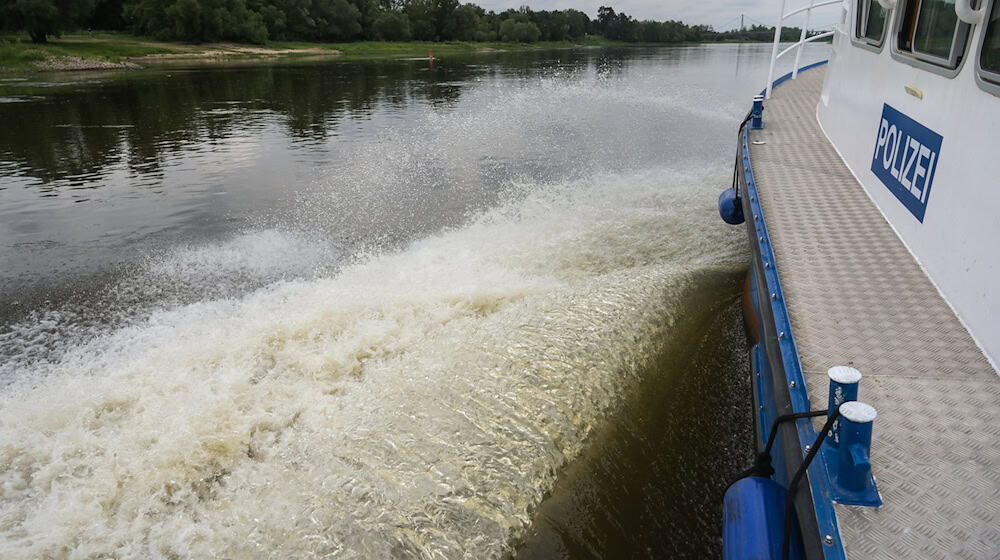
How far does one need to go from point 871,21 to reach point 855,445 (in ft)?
16.1

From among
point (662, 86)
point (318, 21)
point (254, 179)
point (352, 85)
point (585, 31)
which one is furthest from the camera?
point (585, 31)

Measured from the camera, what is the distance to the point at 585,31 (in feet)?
451

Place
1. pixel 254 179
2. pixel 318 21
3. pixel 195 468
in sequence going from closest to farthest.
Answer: pixel 195 468 → pixel 254 179 → pixel 318 21

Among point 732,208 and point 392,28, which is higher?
point 392,28

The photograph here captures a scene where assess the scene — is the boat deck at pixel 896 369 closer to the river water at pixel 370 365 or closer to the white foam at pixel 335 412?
the river water at pixel 370 365

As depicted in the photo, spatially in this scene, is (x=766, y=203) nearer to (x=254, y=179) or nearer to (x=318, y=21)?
(x=254, y=179)

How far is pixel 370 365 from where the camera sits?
4.73 meters

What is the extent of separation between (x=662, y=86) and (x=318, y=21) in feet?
205

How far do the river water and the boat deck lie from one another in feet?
4.48

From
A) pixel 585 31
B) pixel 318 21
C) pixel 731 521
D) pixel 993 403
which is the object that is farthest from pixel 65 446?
pixel 585 31

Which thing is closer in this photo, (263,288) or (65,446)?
(65,446)

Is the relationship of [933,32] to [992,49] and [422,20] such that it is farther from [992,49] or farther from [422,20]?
[422,20]

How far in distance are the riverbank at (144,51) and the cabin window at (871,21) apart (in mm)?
46236

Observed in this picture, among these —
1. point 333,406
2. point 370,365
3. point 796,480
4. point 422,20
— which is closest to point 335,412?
point 333,406
